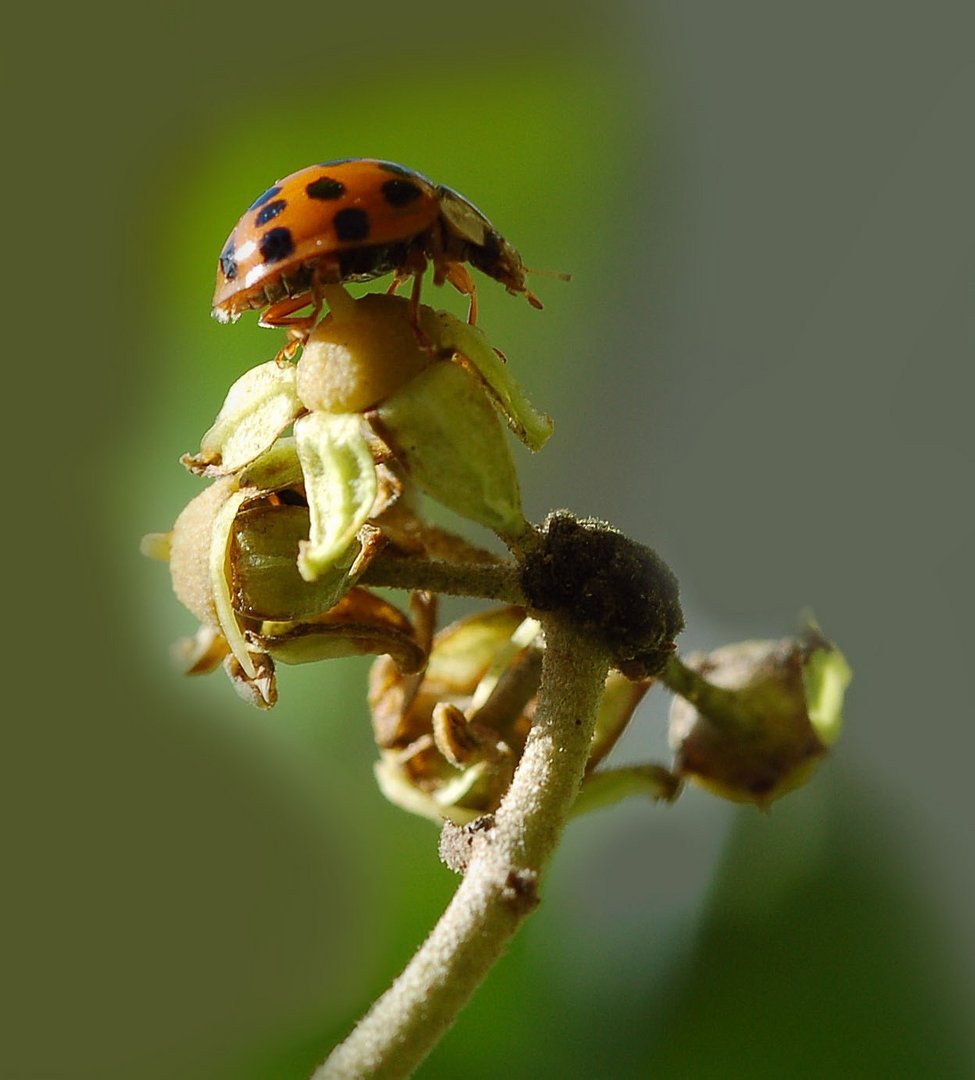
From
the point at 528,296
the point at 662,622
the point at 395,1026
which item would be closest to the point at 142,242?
the point at 528,296

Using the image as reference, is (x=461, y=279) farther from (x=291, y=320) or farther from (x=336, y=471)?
(x=336, y=471)

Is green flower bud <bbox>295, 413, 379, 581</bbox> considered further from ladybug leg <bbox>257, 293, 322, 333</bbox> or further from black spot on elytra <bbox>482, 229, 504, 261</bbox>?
black spot on elytra <bbox>482, 229, 504, 261</bbox>

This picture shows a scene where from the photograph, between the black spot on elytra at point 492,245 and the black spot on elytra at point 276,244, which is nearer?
the black spot on elytra at point 276,244

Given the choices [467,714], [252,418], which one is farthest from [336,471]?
[467,714]

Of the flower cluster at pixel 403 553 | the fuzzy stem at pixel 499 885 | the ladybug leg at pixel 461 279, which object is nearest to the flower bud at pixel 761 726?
the flower cluster at pixel 403 553

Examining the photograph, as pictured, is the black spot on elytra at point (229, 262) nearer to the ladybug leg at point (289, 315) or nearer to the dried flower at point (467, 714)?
the ladybug leg at point (289, 315)

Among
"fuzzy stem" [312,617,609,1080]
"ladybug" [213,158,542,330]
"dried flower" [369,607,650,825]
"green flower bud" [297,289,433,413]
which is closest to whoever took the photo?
"fuzzy stem" [312,617,609,1080]

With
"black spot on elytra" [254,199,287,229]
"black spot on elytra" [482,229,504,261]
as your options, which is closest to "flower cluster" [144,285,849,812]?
"black spot on elytra" [254,199,287,229]

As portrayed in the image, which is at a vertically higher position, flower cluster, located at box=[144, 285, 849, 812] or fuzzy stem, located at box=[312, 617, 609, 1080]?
flower cluster, located at box=[144, 285, 849, 812]
